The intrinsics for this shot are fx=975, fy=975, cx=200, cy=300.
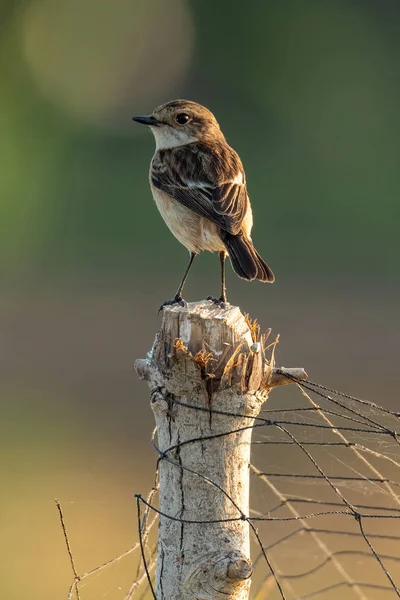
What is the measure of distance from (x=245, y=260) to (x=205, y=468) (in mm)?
1510

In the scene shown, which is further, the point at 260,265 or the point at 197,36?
the point at 197,36

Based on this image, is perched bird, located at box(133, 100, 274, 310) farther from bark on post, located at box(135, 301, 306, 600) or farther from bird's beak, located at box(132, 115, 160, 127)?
bark on post, located at box(135, 301, 306, 600)

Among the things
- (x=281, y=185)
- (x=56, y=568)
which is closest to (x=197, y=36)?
(x=281, y=185)

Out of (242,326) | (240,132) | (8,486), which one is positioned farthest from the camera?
(240,132)

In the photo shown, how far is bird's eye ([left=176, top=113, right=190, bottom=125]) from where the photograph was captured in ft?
16.0


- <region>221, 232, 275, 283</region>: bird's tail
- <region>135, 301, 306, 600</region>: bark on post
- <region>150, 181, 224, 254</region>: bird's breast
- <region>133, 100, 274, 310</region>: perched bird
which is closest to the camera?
<region>135, 301, 306, 600</region>: bark on post

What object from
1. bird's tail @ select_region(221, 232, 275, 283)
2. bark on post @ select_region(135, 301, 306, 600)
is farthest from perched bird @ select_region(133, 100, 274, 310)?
bark on post @ select_region(135, 301, 306, 600)

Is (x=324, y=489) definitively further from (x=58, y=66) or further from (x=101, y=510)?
(x=58, y=66)

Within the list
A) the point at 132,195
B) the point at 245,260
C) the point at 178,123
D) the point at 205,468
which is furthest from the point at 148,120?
the point at 132,195

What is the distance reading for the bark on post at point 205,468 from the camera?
2.85 metres

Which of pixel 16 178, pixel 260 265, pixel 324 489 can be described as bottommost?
pixel 260 265

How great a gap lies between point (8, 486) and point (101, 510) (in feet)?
2.90

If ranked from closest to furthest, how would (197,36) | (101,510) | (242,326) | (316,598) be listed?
(242,326) → (316,598) → (101,510) → (197,36)

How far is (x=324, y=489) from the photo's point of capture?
7191 mm
